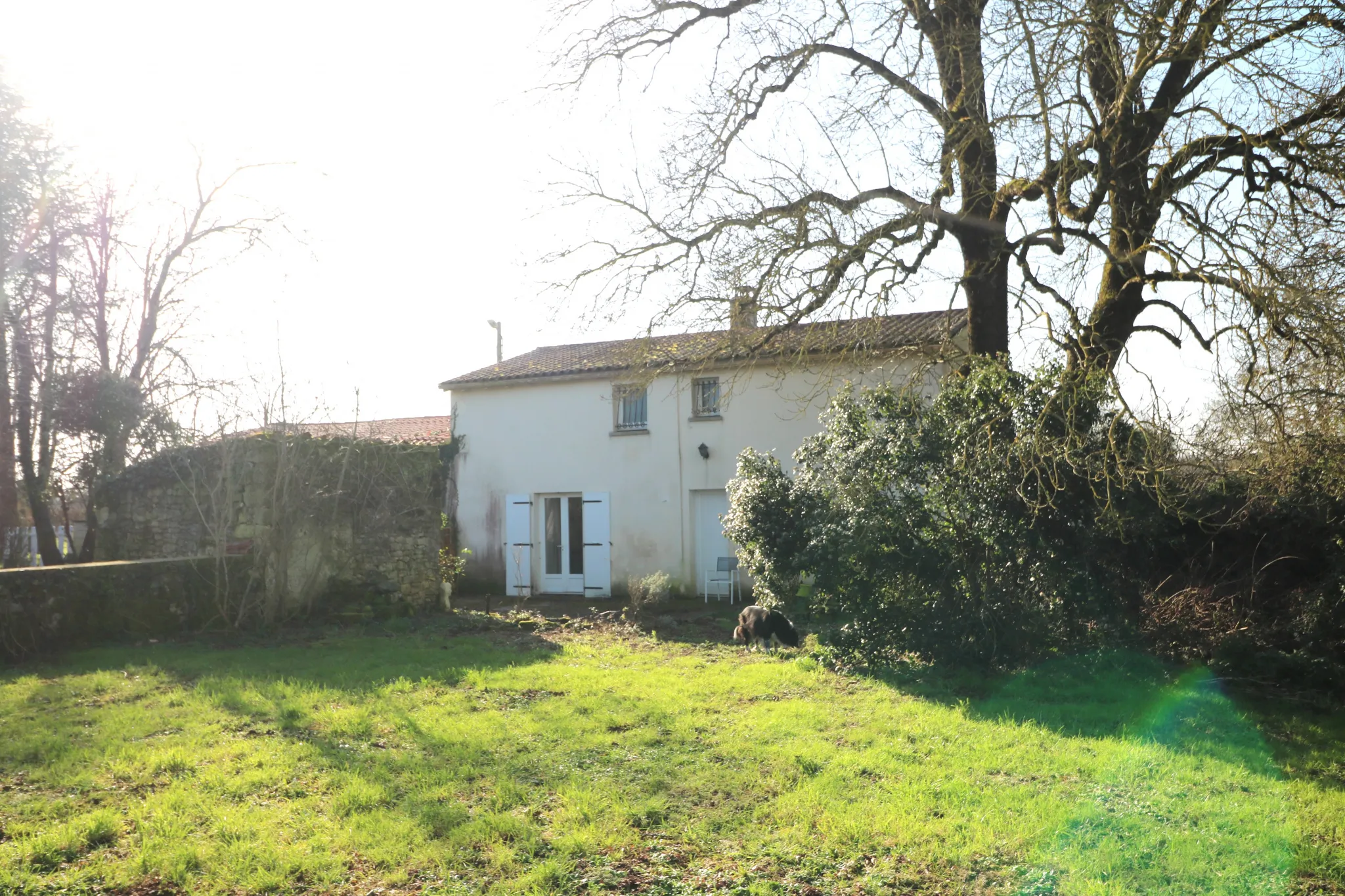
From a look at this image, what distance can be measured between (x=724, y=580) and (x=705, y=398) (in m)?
3.55

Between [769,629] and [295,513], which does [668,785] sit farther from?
[295,513]

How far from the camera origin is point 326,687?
827 centimetres

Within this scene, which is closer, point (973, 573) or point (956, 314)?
point (973, 573)

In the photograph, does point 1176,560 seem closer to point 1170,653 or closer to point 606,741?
point 1170,653

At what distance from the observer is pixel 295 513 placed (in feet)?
40.8

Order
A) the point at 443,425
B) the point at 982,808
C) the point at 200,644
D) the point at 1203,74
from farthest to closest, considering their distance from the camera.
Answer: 1. the point at 443,425
2. the point at 200,644
3. the point at 1203,74
4. the point at 982,808

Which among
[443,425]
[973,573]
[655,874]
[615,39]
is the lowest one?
[655,874]

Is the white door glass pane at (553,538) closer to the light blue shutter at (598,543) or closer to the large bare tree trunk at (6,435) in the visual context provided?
the light blue shutter at (598,543)

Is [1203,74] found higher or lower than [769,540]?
higher

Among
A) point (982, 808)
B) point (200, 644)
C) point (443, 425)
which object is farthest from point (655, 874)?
point (443, 425)

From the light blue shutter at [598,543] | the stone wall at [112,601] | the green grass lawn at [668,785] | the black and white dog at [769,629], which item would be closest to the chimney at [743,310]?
the black and white dog at [769,629]

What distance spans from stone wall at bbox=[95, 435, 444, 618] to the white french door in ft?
16.0

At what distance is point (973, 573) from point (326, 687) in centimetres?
599

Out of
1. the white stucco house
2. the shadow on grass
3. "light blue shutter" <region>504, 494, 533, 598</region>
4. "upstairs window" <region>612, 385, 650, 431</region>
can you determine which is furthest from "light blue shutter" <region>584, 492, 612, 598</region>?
the shadow on grass
